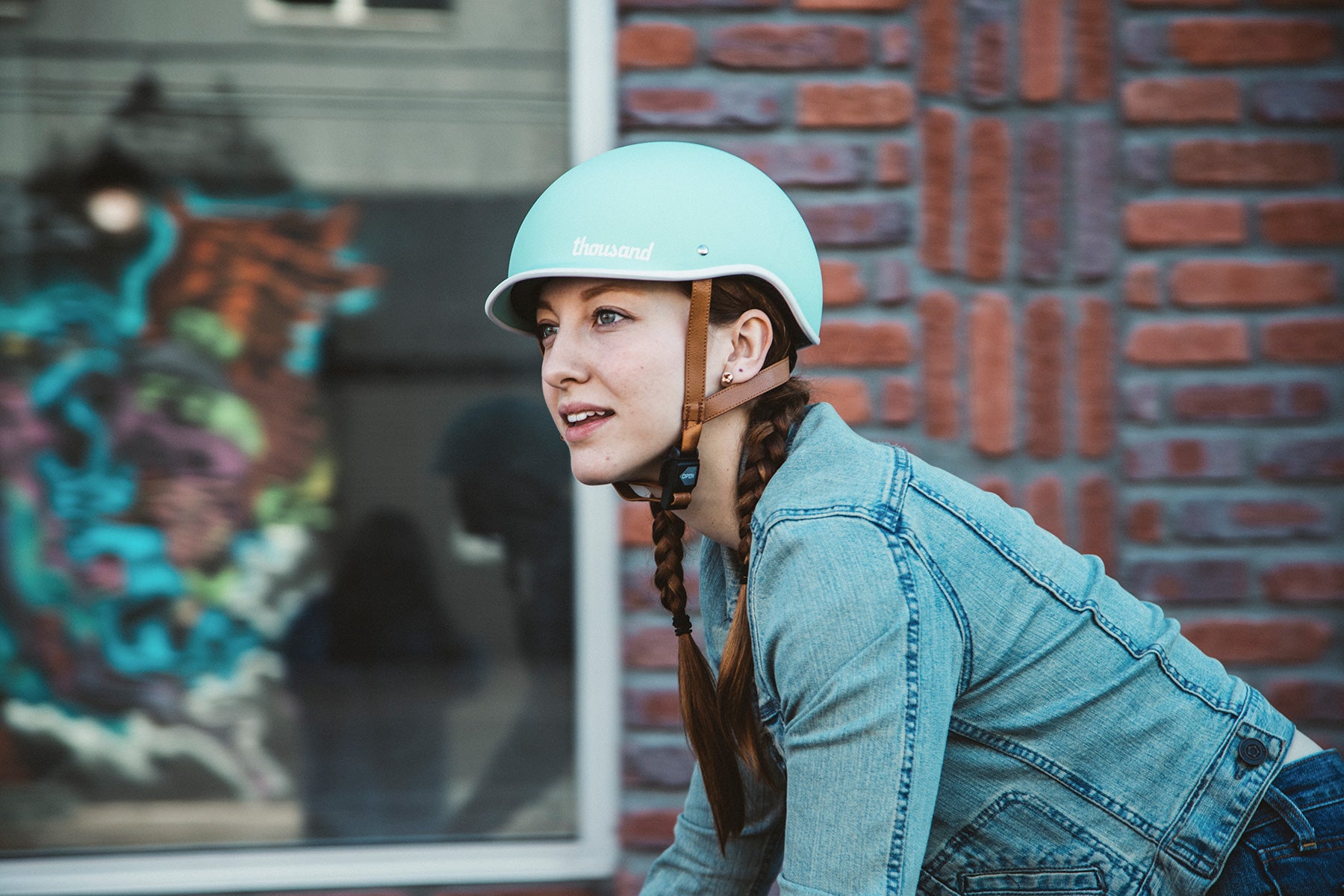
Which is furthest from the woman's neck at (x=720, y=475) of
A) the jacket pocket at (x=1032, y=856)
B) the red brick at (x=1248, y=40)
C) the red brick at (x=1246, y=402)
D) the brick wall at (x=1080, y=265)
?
the red brick at (x=1248, y=40)

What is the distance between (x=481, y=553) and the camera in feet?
8.56

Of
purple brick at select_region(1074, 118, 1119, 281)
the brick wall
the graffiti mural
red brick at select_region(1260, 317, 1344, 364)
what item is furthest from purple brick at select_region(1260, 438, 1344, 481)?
the graffiti mural

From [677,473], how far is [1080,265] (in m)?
1.30

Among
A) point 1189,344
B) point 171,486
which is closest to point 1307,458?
point 1189,344

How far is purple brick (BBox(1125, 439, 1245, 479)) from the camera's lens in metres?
2.25

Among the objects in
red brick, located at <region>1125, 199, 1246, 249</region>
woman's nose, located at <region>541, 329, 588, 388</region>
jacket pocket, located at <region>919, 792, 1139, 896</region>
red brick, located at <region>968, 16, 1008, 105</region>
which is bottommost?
jacket pocket, located at <region>919, 792, 1139, 896</region>

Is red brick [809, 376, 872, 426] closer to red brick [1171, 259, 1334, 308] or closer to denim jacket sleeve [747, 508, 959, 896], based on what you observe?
red brick [1171, 259, 1334, 308]

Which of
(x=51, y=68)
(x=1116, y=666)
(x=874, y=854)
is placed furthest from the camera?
(x=51, y=68)

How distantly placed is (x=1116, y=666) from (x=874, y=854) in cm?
38

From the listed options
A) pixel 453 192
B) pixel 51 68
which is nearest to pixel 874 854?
pixel 453 192

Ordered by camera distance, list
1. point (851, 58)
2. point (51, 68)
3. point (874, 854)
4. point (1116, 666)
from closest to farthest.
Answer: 1. point (874, 854)
2. point (1116, 666)
3. point (851, 58)
4. point (51, 68)

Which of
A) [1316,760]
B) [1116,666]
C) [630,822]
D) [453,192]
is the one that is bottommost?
[630,822]

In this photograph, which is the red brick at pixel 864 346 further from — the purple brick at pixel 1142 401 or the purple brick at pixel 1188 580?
the purple brick at pixel 1188 580

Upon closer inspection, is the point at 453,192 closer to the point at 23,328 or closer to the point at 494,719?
the point at 23,328
